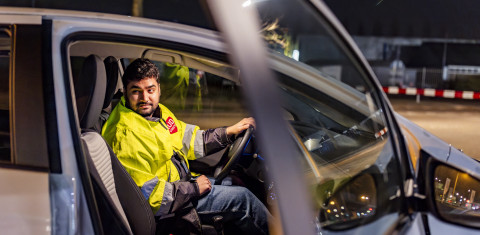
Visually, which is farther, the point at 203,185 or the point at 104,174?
the point at 203,185

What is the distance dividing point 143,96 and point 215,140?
1.88ft

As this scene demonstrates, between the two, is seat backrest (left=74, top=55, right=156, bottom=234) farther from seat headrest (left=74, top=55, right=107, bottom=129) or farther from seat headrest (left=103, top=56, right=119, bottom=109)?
seat headrest (left=103, top=56, right=119, bottom=109)

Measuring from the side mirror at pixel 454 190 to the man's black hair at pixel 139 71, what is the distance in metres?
1.43

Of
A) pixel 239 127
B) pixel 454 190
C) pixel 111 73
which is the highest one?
pixel 111 73

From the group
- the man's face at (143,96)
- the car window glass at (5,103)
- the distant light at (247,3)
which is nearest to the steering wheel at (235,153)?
the man's face at (143,96)

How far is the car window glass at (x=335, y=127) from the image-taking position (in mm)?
1506

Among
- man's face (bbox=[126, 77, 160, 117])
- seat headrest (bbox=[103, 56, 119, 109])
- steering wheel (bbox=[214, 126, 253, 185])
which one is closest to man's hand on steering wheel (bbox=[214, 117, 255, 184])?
steering wheel (bbox=[214, 126, 253, 185])

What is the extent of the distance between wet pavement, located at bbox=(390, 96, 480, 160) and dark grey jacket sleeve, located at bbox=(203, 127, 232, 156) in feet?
16.5

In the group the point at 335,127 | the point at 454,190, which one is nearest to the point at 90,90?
the point at 335,127

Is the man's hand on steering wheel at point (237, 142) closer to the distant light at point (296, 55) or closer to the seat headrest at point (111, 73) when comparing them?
the distant light at point (296, 55)

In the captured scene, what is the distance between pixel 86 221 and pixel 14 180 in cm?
22

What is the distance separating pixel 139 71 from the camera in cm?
245

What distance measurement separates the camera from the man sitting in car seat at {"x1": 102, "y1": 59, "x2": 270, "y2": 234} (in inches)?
84.5

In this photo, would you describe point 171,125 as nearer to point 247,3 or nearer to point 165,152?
point 165,152
